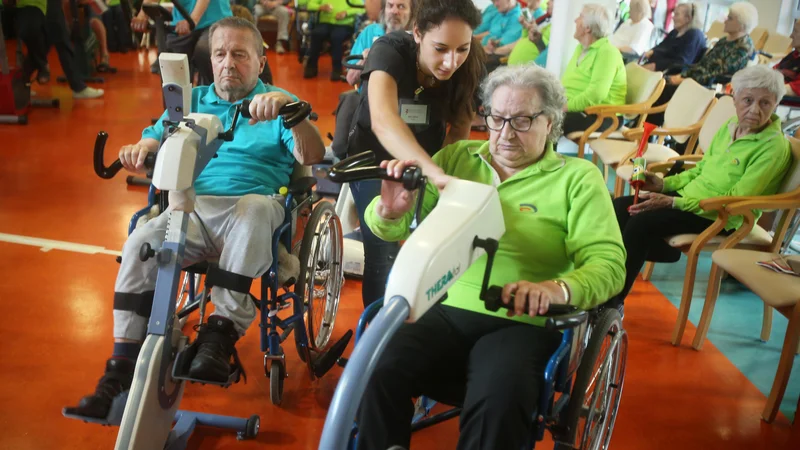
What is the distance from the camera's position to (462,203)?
4.42 ft

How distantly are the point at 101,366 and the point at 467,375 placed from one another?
1.49 meters

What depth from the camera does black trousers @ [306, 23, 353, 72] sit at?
889cm

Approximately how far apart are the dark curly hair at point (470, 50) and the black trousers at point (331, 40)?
6.83 m

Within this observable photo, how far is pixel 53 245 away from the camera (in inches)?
137

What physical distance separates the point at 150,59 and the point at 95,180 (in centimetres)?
512

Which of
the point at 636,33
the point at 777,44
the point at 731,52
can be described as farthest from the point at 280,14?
the point at 731,52

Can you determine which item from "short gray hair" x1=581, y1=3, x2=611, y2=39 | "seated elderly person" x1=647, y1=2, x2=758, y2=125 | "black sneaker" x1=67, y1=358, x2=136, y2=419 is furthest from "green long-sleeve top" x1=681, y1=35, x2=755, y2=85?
"black sneaker" x1=67, y1=358, x2=136, y2=419

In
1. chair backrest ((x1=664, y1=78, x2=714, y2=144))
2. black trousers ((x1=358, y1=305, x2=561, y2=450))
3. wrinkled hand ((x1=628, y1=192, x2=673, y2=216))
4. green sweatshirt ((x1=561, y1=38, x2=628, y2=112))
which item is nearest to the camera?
black trousers ((x1=358, y1=305, x2=561, y2=450))

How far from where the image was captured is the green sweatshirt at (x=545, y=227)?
175cm

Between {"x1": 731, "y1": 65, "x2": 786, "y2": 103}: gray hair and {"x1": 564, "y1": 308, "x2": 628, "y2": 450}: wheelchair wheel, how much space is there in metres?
1.53

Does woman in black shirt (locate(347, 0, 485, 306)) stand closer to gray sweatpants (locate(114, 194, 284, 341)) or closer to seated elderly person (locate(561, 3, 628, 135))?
gray sweatpants (locate(114, 194, 284, 341))

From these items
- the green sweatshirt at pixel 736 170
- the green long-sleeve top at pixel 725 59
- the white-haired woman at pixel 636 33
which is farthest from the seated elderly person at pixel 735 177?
the white-haired woman at pixel 636 33

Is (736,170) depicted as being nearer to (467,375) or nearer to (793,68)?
(467,375)

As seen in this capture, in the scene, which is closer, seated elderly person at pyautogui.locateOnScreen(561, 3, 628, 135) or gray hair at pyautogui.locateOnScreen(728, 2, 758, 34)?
seated elderly person at pyautogui.locateOnScreen(561, 3, 628, 135)
